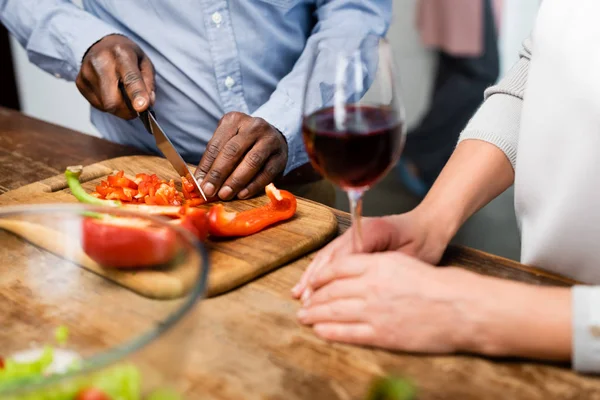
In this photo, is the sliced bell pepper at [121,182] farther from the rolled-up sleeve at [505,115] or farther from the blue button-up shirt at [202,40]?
the rolled-up sleeve at [505,115]

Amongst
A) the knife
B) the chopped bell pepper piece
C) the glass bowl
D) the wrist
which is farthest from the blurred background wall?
the wrist

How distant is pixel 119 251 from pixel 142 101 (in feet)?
1.83

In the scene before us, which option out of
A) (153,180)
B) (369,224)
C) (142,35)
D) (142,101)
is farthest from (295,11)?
(369,224)

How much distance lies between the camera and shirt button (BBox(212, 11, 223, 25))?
5.85 ft

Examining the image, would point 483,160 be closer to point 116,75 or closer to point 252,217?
point 252,217

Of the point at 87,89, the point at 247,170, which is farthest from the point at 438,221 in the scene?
the point at 87,89

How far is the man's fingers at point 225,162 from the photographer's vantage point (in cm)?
147

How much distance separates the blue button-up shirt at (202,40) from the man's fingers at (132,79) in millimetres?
144

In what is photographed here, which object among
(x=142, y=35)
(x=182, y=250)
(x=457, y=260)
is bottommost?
(x=457, y=260)

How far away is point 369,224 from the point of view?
1130 millimetres

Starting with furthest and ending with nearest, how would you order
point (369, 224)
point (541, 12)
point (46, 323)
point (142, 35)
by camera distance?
1. point (142, 35)
2. point (541, 12)
3. point (369, 224)
4. point (46, 323)

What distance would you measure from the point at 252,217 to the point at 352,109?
19.2 inches

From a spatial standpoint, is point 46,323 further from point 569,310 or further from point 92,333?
point 569,310

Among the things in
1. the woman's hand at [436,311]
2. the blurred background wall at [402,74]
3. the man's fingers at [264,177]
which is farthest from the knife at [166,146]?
the blurred background wall at [402,74]
